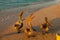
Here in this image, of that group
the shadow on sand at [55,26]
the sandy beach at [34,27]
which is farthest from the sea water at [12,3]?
the shadow on sand at [55,26]

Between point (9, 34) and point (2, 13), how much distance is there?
3.77 meters

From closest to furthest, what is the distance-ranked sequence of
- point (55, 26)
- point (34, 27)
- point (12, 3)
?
point (34, 27), point (55, 26), point (12, 3)

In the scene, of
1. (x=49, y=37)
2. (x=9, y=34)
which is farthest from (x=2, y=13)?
(x=49, y=37)

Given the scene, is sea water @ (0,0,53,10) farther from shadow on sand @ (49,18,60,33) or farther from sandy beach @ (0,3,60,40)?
shadow on sand @ (49,18,60,33)

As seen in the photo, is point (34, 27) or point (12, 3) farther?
point (12, 3)

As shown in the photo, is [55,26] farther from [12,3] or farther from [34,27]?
[12,3]

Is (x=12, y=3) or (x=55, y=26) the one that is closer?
(x=55, y=26)

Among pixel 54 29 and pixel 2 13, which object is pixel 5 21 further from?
pixel 54 29

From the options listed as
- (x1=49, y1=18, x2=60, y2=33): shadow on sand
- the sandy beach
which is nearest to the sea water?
the sandy beach

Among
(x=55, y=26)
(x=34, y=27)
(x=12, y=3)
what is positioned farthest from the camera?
(x=12, y=3)

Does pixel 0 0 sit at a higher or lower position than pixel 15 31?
higher

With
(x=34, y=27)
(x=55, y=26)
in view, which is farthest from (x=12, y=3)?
(x=55, y=26)

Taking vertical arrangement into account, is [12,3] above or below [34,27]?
above

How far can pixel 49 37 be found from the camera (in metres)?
8.51
